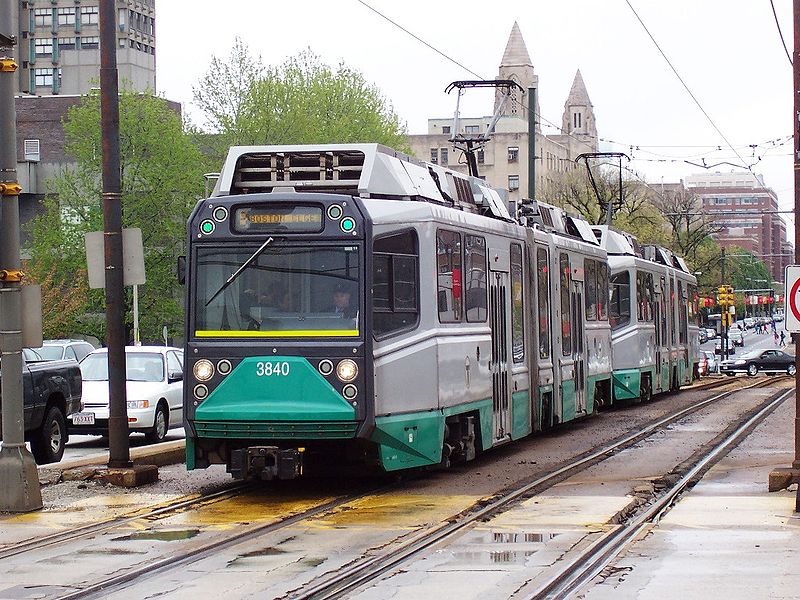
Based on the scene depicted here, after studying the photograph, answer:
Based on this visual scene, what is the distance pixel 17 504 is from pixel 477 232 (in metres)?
6.18

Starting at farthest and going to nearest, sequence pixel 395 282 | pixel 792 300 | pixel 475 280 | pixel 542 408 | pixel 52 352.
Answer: pixel 52 352
pixel 542 408
pixel 475 280
pixel 395 282
pixel 792 300

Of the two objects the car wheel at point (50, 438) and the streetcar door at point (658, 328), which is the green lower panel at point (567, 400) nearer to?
the car wheel at point (50, 438)

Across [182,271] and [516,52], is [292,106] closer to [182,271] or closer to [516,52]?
[182,271]

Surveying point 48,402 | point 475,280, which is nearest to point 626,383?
point 48,402

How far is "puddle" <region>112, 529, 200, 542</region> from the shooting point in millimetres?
12266

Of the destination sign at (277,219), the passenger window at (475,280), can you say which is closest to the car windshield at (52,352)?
the passenger window at (475,280)

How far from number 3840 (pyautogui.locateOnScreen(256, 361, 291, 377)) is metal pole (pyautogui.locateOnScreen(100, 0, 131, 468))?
99.0 inches

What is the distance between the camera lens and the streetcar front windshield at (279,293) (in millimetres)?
14672

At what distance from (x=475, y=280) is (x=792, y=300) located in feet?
14.6

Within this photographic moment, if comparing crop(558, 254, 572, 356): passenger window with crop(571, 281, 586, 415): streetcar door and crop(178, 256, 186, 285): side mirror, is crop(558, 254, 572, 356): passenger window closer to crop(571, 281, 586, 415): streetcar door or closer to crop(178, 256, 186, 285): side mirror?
crop(571, 281, 586, 415): streetcar door

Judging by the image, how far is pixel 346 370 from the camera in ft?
47.5

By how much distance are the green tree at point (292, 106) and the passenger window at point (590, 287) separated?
118 ft

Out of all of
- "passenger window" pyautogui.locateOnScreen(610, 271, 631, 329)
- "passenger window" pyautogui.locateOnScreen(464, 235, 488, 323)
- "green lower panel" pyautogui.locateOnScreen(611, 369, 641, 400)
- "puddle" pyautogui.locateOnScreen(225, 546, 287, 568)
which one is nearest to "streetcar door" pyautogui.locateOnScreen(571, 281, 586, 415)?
"passenger window" pyautogui.locateOnScreen(610, 271, 631, 329)

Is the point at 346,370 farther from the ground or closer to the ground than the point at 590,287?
closer to the ground
